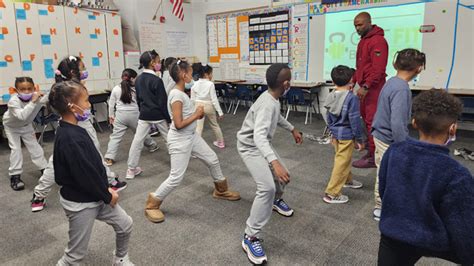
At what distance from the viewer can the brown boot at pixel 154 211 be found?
2.75 m

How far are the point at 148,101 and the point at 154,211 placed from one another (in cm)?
133

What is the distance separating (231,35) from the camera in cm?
827

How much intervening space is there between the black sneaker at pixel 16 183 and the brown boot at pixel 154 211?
1686mm

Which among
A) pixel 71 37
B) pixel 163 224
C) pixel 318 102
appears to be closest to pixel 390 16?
pixel 318 102

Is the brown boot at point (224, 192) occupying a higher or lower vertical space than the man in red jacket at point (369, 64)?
lower

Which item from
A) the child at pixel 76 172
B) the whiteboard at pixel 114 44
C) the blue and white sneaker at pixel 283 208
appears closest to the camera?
the child at pixel 76 172

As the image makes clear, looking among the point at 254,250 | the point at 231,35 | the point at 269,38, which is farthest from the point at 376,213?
the point at 231,35

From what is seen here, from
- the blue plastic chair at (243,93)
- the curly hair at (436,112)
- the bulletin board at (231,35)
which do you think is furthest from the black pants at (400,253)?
the bulletin board at (231,35)

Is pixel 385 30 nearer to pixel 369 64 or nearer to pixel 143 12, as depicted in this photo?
pixel 369 64

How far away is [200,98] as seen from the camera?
4844mm

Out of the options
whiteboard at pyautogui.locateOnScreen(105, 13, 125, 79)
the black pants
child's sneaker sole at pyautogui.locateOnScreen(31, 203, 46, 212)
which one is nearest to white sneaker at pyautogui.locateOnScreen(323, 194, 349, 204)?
the black pants

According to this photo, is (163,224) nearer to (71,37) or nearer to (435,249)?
(435,249)

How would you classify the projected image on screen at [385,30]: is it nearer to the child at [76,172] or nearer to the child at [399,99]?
the child at [399,99]

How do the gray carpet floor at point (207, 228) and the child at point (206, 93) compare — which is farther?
the child at point (206, 93)
